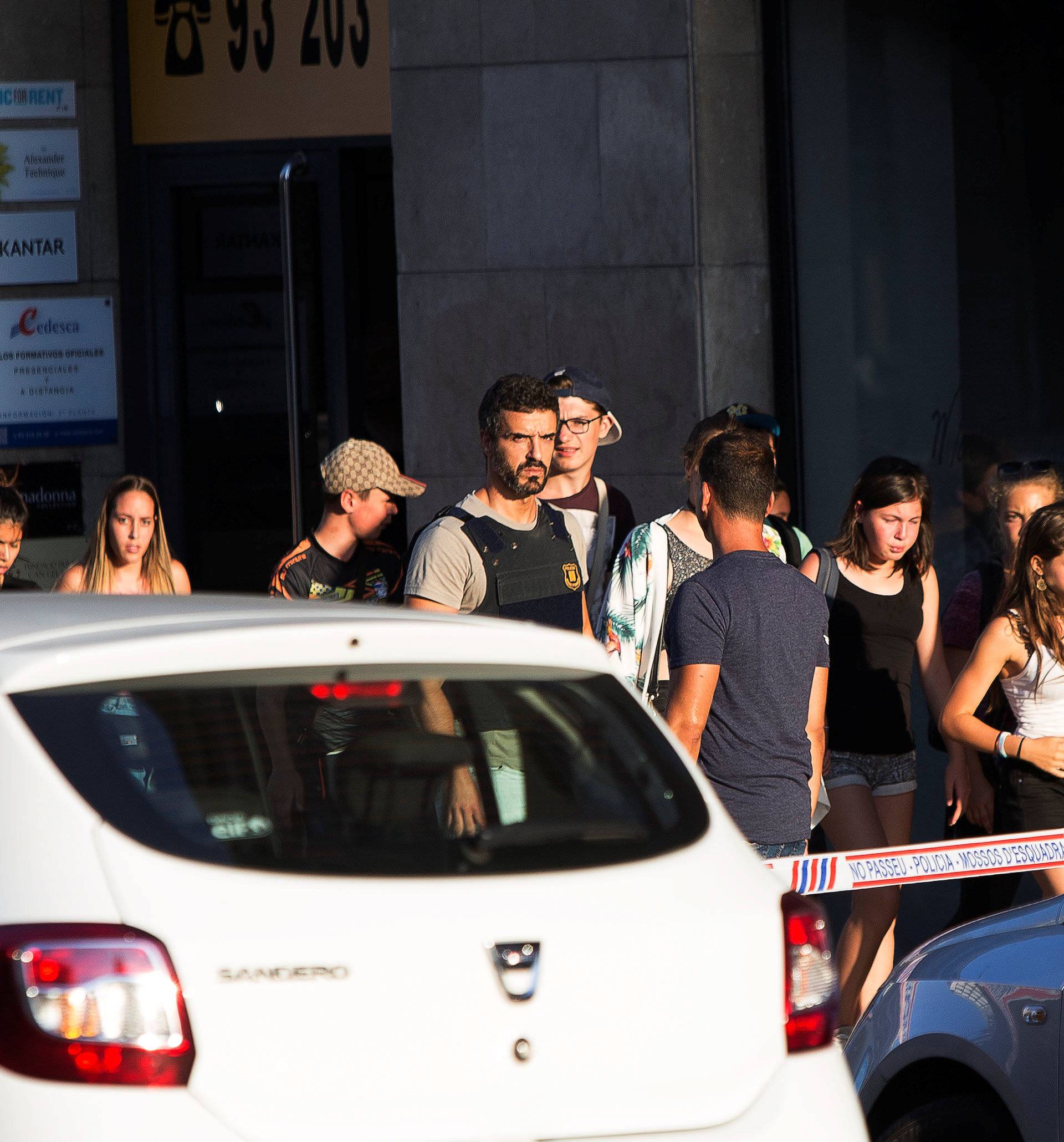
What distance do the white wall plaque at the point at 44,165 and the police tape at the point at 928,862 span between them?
7870mm

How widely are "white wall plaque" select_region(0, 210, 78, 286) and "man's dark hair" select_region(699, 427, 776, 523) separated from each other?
7360mm

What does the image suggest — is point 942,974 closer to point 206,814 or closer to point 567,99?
point 206,814

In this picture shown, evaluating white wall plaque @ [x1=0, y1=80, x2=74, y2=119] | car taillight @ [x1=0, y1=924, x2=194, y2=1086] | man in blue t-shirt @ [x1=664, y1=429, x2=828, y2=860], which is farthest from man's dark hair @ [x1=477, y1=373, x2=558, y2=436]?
white wall plaque @ [x1=0, y1=80, x2=74, y2=119]

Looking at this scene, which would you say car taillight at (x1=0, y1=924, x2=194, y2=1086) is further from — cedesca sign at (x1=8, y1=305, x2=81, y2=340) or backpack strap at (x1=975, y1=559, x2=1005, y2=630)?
cedesca sign at (x1=8, y1=305, x2=81, y2=340)

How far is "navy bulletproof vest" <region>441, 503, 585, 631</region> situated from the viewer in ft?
17.3

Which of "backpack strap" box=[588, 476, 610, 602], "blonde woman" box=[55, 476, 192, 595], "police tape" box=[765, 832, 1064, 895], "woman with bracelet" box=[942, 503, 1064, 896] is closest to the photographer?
"police tape" box=[765, 832, 1064, 895]

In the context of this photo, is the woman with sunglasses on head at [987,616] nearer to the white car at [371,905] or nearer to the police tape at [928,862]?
the police tape at [928,862]

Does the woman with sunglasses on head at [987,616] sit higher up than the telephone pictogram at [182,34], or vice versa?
the telephone pictogram at [182,34]

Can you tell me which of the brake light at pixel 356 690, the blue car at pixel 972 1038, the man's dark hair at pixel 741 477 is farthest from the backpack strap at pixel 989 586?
the brake light at pixel 356 690

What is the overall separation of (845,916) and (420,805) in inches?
225

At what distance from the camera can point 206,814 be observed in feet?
8.93

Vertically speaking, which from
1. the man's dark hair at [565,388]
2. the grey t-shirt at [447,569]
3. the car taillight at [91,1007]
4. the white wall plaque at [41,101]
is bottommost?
the car taillight at [91,1007]

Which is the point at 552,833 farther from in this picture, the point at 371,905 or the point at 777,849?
the point at 777,849

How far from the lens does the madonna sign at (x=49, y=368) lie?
1128 centimetres
